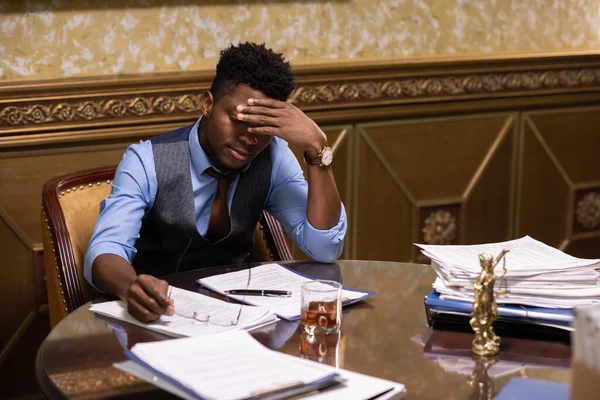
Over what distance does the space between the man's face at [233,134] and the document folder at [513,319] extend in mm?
674

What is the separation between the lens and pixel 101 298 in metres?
1.83

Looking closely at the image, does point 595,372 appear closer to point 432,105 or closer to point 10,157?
point 10,157

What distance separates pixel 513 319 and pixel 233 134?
838 mm

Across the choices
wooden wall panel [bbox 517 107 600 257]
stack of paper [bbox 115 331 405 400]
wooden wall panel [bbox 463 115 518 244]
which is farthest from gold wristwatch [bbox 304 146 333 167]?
wooden wall panel [bbox 517 107 600 257]

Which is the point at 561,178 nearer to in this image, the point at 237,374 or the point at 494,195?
the point at 494,195

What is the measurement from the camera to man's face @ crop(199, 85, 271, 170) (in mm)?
2107

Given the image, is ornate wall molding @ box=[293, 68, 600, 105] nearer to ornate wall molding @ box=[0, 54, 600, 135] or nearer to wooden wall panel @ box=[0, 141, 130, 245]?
ornate wall molding @ box=[0, 54, 600, 135]

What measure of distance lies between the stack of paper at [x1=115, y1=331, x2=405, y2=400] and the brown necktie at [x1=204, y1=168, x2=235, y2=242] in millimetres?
892

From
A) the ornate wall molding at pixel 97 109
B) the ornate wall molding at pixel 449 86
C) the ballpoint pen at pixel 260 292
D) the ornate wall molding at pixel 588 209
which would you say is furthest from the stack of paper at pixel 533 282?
the ornate wall molding at pixel 588 209

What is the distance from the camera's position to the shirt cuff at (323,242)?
2145 mm

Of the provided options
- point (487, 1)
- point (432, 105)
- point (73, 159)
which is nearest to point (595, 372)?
point (73, 159)

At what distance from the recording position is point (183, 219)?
2.18 meters

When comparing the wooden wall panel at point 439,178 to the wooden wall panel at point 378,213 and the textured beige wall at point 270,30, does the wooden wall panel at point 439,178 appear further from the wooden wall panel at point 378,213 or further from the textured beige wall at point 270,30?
the textured beige wall at point 270,30

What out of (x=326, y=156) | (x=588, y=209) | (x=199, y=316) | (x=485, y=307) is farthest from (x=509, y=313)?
(x=588, y=209)
